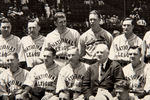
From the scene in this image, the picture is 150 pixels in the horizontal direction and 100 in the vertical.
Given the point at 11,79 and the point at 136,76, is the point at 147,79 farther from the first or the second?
the point at 11,79

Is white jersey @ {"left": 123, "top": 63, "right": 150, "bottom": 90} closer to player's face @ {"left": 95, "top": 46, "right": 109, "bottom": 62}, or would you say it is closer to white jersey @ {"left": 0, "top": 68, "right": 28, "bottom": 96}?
player's face @ {"left": 95, "top": 46, "right": 109, "bottom": 62}

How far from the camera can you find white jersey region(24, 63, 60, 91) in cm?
774

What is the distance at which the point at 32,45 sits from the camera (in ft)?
28.6

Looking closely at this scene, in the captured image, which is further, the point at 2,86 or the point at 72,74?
the point at 2,86

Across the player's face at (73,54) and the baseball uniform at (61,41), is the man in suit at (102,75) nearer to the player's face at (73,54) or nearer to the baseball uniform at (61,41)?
the player's face at (73,54)

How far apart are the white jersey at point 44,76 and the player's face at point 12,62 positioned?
314mm

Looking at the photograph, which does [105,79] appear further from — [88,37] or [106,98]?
[88,37]

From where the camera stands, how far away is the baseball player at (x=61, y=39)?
27.2ft

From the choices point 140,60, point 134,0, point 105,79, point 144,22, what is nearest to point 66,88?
point 105,79

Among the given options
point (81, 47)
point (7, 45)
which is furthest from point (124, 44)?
point (7, 45)

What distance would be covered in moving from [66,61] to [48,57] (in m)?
0.68

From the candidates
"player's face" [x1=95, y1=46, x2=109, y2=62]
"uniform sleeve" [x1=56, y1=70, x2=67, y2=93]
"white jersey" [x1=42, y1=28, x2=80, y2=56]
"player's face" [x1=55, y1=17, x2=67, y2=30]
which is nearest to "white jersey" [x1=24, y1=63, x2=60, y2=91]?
"uniform sleeve" [x1=56, y1=70, x2=67, y2=93]

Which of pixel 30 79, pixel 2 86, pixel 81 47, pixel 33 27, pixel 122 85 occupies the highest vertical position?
pixel 33 27

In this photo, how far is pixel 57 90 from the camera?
7332 mm
